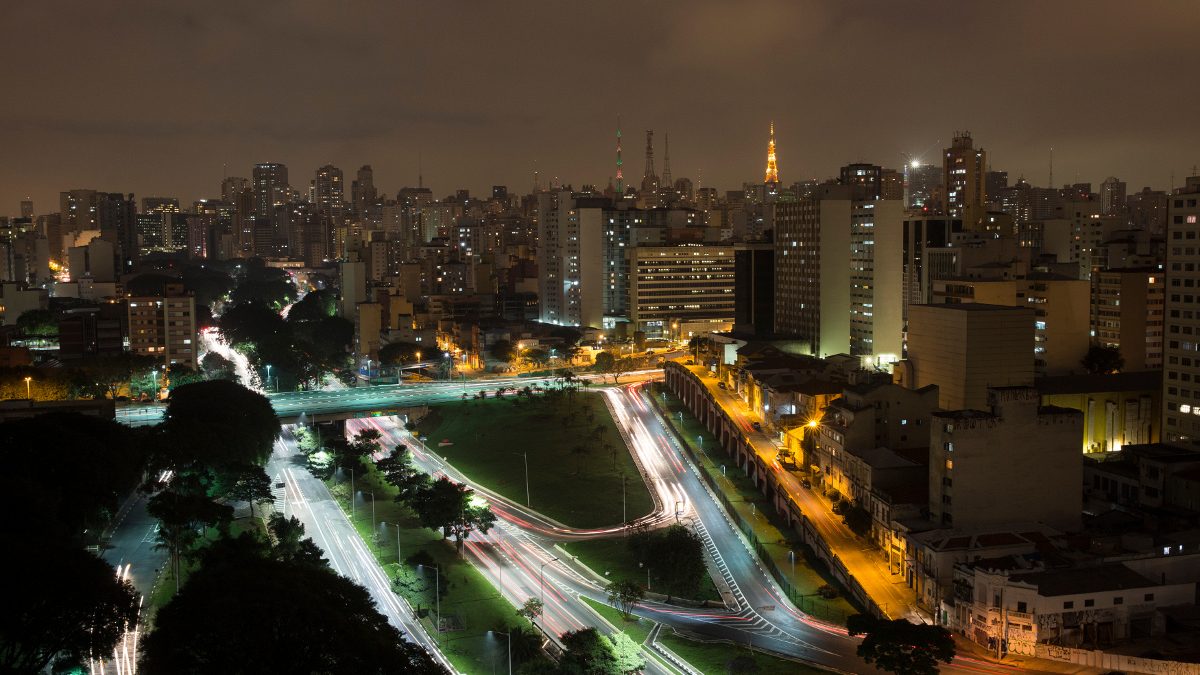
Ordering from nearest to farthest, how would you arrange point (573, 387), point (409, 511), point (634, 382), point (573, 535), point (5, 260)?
point (573, 535) < point (409, 511) < point (573, 387) < point (634, 382) < point (5, 260)

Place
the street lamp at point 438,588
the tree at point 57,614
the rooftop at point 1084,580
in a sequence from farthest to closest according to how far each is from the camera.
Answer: the street lamp at point 438,588 < the rooftop at point 1084,580 < the tree at point 57,614

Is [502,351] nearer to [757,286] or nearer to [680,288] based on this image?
[680,288]

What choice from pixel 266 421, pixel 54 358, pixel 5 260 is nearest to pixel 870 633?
pixel 266 421

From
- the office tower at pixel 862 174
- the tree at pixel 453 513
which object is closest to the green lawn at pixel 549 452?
the tree at pixel 453 513

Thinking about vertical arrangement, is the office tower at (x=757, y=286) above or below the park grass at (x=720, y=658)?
above

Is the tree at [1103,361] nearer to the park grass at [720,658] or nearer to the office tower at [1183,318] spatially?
the office tower at [1183,318]

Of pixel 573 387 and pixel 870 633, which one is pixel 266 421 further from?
pixel 870 633

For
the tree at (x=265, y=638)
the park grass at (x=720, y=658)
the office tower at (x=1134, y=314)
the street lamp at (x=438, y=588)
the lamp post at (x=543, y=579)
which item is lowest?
the park grass at (x=720, y=658)

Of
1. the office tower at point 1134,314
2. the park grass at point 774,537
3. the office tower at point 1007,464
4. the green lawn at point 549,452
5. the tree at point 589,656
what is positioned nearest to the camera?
the tree at point 589,656
